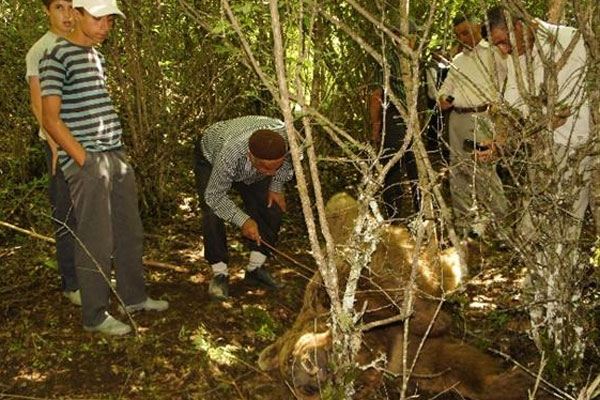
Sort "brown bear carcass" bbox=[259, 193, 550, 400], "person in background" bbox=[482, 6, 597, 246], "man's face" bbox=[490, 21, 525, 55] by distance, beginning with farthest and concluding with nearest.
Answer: "man's face" bbox=[490, 21, 525, 55] → "brown bear carcass" bbox=[259, 193, 550, 400] → "person in background" bbox=[482, 6, 597, 246]

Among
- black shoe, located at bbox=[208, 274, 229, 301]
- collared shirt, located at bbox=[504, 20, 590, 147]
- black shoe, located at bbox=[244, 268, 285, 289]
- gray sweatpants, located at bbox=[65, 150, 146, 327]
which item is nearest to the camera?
collared shirt, located at bbox=[504, 20, 590, 147]

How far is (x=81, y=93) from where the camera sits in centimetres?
408

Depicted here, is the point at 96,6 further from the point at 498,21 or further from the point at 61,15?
the point at 498,21

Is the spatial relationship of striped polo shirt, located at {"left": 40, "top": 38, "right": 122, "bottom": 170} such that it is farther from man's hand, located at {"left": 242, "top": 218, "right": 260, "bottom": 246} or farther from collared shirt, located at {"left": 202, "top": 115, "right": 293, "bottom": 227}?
man's hand, located at {"left": 242, "top": 218, "right": 260, "bottom": 246}

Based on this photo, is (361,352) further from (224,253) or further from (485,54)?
(485,54)

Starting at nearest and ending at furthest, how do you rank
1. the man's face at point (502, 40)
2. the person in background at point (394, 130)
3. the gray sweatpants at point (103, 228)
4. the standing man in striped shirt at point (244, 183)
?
1. the man's face at point (502, 40)
2. the gray sweatpants at point (103, 228)
3. the standing man in striped shirt at point (244, 183)
4. the person in background at point (394, 130)

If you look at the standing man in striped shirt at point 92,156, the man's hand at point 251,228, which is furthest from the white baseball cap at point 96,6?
the man's hand at point 251,228

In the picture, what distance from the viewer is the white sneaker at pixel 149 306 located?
15.5ft

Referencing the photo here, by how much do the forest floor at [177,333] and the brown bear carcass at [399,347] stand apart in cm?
17

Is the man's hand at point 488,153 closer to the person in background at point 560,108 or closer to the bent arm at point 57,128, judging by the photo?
the person in background at point 560,108

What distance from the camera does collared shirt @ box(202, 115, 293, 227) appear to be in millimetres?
4625

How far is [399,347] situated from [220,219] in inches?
62.5

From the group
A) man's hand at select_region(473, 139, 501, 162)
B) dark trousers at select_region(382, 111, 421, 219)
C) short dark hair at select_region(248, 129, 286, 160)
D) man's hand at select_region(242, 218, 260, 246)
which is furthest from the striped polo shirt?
dark trousers at select_region(382, 111, 421, 219)

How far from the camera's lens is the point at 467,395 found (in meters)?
3.86
